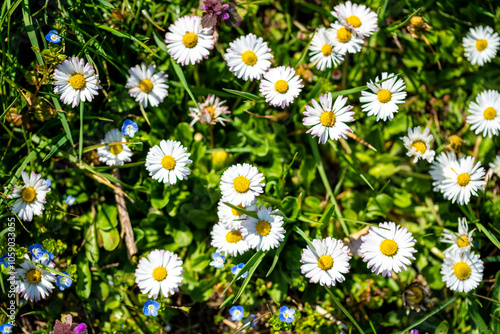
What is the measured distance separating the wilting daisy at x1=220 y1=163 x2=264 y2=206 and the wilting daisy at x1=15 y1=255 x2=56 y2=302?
4.86 ft

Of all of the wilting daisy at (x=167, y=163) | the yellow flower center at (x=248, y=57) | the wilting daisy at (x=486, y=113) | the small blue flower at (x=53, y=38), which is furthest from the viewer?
the wilting daisy at (x=486, y=113)

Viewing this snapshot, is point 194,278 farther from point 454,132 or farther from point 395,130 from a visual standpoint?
point 454,132

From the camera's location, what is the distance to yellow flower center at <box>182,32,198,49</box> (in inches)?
123

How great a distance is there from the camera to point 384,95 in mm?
3113

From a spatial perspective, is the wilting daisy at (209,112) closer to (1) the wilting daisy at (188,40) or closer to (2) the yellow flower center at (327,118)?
(1) the wilting daisy at (188,40)

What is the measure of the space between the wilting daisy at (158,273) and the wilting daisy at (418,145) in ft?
6.39

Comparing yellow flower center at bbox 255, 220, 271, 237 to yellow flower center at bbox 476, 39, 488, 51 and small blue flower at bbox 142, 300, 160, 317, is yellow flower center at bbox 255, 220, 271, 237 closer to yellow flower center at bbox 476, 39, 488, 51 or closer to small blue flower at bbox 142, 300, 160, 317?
small blue flower at bbox 142, 300, 160, 317

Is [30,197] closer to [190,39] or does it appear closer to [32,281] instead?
[32,281]

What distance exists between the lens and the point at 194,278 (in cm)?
333

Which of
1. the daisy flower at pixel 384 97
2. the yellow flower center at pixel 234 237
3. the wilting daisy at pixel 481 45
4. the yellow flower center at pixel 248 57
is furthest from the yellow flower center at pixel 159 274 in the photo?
the wilting daisy at pixel 481 45

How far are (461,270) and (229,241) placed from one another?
1.78 metres

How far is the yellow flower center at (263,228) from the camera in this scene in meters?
2.89

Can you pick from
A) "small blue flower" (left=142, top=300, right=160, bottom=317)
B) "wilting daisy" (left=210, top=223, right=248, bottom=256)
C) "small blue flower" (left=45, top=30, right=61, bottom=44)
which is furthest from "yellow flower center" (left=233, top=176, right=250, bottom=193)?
"small blue flower" (left=45, top=30, right=61, bottom=44)

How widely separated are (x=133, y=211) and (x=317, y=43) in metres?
1.99
